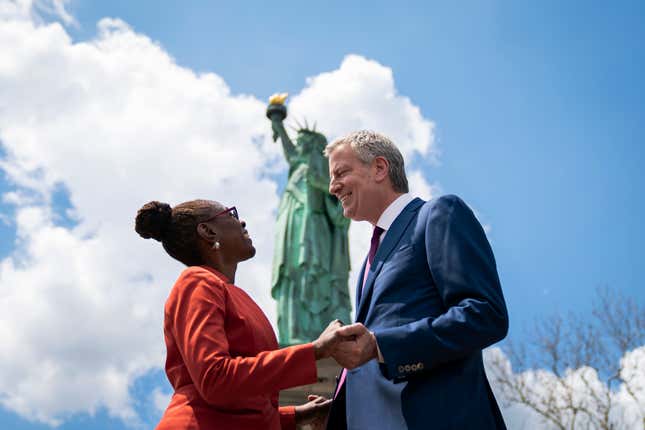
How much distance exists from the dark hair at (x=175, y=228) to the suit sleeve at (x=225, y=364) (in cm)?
45

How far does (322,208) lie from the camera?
14273mm

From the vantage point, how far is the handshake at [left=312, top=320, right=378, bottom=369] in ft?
7.35

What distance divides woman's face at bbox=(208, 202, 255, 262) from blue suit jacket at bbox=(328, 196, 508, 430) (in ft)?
1.73

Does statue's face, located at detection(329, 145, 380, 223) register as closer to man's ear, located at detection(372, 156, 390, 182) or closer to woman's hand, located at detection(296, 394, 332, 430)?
man's ear, located at detection(372, 156, 390, 182)

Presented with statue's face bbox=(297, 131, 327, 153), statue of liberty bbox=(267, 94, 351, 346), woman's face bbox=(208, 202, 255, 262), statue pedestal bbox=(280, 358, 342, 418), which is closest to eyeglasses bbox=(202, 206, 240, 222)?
woman's face bbox=(208, 202, 255, 262)

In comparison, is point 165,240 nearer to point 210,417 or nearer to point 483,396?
point 210,417

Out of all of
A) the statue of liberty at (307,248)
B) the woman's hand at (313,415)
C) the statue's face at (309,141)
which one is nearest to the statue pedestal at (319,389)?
the statue of liberty at (307,248)

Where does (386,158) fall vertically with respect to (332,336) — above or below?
above

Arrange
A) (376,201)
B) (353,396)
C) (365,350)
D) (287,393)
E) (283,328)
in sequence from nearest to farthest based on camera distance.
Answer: (365,350) → (353,396) → (376,201) → (287,393) → (283,328)

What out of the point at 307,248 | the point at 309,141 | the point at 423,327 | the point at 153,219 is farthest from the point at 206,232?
the point at 309,141

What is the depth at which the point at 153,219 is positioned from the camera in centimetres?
279

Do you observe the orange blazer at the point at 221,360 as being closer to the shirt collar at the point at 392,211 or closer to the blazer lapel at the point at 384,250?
the blazer lapel at the point at 384,250

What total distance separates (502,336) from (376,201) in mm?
687

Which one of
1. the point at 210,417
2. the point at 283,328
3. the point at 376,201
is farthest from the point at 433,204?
the point at 283,328
